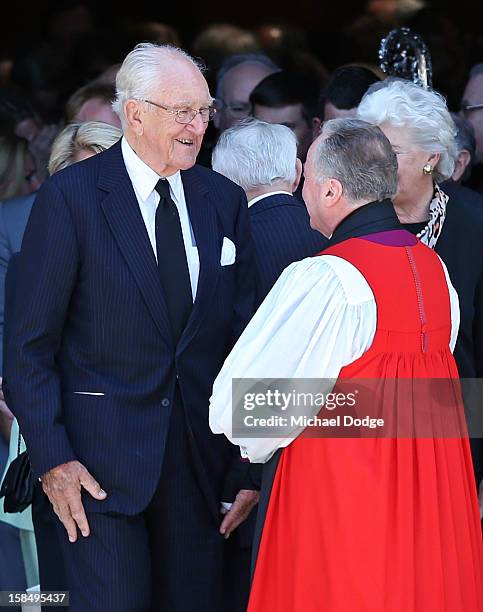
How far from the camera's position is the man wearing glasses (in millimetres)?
4949

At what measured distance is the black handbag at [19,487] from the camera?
368cm

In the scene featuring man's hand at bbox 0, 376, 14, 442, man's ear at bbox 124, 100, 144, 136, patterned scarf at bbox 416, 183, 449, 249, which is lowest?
man's hand at bbox 0, 376, 14, 442

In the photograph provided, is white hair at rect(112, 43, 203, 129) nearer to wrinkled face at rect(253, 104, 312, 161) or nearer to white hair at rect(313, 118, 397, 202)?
white hair at rect(313, 118, 397, 202)

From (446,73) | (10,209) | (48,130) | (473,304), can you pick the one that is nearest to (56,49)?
(48,130)

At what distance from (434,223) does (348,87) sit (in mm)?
1338

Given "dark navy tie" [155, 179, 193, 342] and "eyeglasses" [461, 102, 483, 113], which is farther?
"eyeglasses" [461, 102, 483, 113]

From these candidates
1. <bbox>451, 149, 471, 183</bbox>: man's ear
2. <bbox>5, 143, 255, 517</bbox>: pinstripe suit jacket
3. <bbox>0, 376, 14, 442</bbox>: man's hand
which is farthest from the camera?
<bbox>451, 149, 471, 183</bbox>: man's ear

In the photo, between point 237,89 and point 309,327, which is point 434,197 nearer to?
point 309,327

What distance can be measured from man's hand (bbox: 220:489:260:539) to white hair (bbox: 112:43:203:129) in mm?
1086

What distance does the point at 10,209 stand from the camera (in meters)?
4.37

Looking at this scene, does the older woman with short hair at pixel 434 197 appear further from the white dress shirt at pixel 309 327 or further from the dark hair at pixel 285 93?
the dark hair at pixel 285 93

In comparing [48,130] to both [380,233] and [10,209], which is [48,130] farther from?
[380,233]

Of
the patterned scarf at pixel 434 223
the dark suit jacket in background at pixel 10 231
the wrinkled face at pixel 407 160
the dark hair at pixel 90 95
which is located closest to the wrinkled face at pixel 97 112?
the dark hair at pixel 90 95

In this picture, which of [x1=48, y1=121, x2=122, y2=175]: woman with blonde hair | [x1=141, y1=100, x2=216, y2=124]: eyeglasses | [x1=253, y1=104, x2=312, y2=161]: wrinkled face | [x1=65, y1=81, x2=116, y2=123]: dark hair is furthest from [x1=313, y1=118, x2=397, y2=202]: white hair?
[x1=253, y1=104, x2=312, y2=161]: wrinkled face
